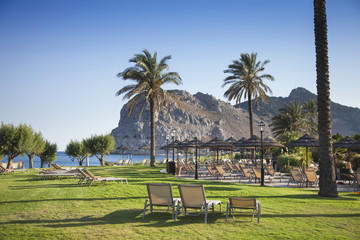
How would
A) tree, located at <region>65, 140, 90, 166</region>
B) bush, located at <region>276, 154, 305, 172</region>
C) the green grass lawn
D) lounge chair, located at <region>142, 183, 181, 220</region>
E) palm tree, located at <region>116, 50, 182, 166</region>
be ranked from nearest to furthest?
1. the green grass lawn
2. lounge chair, located at <region>142, 183, 181, 220</region>
3. bush, located at <region>276, 154, 305, 172</region>
4. palm tree, located at <region>116, 50, 182, 166</region>
5. tree, located at <region>65, 140, 90, 166</region>

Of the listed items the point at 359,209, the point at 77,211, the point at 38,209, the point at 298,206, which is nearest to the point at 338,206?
the point at 359,209

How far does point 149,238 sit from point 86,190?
23.6ft

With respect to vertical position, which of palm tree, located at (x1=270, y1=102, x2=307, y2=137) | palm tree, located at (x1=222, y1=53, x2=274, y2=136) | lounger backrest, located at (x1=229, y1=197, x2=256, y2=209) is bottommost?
lounger backrest, located at (x1=229, y1=197, x2=256, y2=209)

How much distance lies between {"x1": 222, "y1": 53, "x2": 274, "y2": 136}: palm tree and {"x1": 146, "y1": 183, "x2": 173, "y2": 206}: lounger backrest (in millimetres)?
25997

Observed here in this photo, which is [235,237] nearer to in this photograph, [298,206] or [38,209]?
[298,206]

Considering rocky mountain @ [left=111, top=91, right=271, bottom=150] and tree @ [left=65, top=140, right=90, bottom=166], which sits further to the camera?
rocky mountain @ [left=111, top=91, right=271, bottom=150]

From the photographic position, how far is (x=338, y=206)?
923 cm

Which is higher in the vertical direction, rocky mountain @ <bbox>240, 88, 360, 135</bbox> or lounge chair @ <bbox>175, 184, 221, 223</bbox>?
rocky mountain @ <bbox>240, 88, 360, 135</bbox>

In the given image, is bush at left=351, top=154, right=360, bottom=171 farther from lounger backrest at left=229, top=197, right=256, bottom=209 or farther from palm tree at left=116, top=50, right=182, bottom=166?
lounger backrest at left=229, top=197, right=256, bottom=209

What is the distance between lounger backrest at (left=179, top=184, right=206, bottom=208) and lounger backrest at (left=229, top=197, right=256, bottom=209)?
66 cm

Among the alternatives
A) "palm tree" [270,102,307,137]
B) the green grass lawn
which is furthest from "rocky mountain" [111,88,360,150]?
the green grass lawn

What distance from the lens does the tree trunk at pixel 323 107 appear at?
11180 millimetres

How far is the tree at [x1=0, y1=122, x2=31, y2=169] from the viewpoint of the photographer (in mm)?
25859

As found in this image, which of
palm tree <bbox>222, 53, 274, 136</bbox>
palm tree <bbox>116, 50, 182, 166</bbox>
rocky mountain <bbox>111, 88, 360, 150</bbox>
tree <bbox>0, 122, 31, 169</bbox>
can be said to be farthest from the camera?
rocky mountain <bbox>111, 88, 360, 150</bbox>
